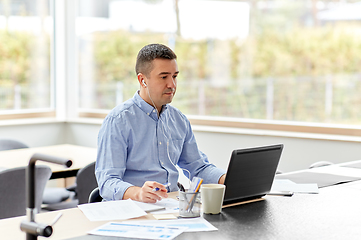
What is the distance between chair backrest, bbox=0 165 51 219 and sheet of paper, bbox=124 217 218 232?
3.81 feet

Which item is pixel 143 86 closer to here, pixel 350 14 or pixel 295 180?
pixel 295 180

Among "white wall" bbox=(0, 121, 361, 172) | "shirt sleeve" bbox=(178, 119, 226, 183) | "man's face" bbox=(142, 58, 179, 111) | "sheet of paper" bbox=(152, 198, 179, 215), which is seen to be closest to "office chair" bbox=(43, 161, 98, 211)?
"shirt sleeve" bbox=(178, 119, 226, 183)

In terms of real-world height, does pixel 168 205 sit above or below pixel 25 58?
below

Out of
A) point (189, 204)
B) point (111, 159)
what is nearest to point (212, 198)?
point (189, 204)

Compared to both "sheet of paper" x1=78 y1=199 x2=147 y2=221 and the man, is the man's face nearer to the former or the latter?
the man

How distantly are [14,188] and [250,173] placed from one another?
4.50 ft

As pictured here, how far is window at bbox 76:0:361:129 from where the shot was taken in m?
3.96

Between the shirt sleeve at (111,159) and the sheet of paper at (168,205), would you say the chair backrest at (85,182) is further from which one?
the sheet of paper at (168,205)

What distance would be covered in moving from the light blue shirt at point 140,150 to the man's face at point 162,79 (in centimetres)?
8

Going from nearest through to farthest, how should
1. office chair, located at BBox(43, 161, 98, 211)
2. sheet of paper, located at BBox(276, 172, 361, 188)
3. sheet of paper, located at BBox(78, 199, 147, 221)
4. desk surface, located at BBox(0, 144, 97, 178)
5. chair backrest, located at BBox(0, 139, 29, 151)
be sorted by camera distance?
sheet of paper, located at BBox(78, 199, 147, 221) < sheet of paper, located at BBox(276, 172, 361, 188) < office chair, located at BBox(43, 161, 98, 211) < desk surface, located at BBox(0, 144, 97, 178) < chair backrest, located at BBox(0, 139, 29, 151)

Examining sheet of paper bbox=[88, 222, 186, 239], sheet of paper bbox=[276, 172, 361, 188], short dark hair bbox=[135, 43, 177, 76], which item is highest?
short dark hair bbox=[135, 43, 177, 76]

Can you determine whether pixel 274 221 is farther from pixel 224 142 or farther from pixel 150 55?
pixel 224 142

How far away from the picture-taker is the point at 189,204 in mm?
1545

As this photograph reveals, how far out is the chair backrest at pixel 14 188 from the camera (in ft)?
7.90
